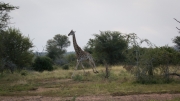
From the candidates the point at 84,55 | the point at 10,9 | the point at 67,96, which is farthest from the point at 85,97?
the point at 10,9

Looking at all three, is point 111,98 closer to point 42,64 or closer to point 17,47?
point 17,47

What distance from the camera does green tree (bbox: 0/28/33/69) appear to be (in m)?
23.0

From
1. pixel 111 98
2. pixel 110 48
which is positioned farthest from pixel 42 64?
pixel 111 98

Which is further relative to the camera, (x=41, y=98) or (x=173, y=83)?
(x=173, y=83)

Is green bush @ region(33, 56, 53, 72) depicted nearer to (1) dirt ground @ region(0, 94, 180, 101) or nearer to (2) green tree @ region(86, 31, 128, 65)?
(2) green tree @ region(86, 31, 128, 65)

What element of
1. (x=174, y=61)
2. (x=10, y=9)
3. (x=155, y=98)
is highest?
(x=10, y=9)

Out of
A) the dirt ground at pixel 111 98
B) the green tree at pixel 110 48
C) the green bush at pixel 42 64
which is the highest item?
the green tree at pixel 110 48

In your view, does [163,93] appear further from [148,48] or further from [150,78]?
[148,48]

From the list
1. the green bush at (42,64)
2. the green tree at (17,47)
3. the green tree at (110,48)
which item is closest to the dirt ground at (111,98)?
the green tree at (17,47)

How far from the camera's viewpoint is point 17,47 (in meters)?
23.7

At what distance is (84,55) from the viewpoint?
710 inches

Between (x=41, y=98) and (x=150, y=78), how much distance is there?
244 inches

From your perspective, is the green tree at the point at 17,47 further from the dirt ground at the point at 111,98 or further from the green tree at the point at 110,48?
the dirt ground at the point at 111,98

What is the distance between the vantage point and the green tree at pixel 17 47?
75.6 ft
